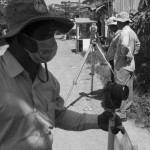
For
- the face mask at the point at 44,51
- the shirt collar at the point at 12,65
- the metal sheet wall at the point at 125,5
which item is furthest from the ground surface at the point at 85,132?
the metal sheet wall at the point at 125,5

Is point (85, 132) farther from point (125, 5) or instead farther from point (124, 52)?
point (125, 5)

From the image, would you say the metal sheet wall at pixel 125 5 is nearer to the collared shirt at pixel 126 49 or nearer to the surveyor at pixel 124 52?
the surveyor at pixel 124 52

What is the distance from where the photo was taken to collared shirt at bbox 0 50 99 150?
152 cm

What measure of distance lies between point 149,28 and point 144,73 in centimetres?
112

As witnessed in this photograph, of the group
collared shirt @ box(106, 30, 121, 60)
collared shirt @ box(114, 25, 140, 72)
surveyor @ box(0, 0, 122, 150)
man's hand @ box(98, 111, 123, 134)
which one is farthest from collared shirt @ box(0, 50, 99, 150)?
collared shirt @ box(106, 30, 121, 60)

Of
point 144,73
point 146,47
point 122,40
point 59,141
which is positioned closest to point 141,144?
point 59,141

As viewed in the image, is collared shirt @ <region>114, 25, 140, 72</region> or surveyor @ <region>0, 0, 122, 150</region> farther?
collared shirt @ <region>114, 25, 140, 72</region>

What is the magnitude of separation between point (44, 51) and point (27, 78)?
0.20 meters

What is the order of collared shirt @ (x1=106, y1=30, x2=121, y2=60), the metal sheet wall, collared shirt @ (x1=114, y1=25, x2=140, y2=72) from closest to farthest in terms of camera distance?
collared shirt @ (x1=114, y1=25, x2=140, y2=72), collared shirt @ (x1=106, y1=30, x2=121, y2=60), the metal sheet wall

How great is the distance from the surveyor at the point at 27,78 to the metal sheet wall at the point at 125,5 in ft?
26.8

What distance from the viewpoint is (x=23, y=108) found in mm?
1565

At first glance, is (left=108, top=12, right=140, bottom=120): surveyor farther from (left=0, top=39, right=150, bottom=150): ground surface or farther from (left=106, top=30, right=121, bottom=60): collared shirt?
(left=0, top=39, right=150, bottom=150): ground surface

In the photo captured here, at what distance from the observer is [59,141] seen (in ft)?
14.5

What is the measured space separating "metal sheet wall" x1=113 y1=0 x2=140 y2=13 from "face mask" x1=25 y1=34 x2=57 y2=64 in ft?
26.6
